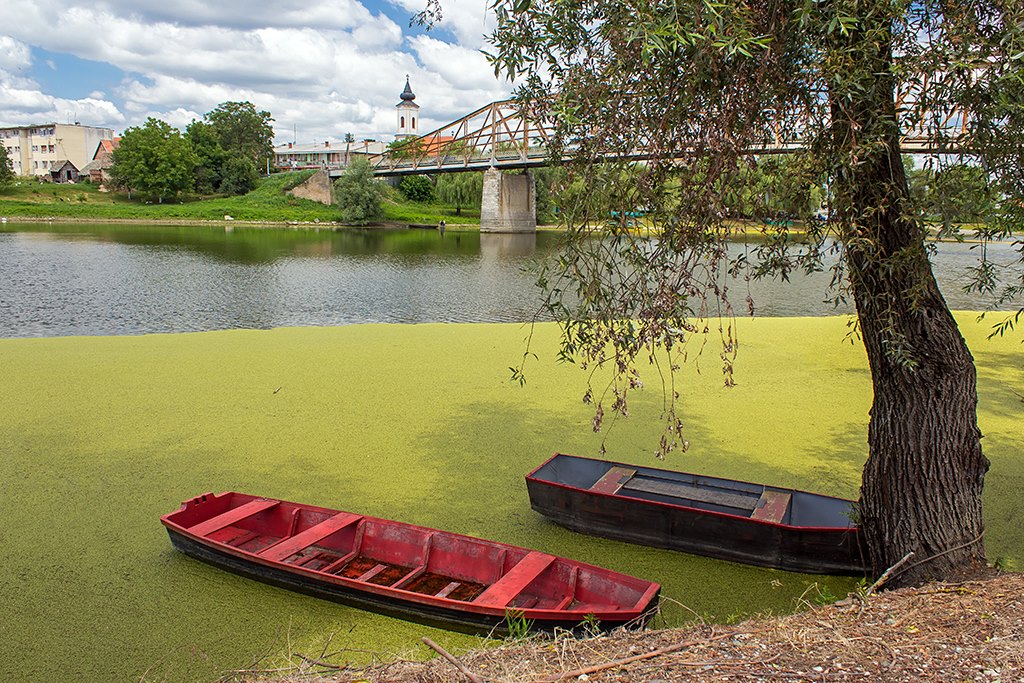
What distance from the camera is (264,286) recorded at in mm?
19578

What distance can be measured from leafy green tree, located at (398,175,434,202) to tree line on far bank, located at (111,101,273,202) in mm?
10739

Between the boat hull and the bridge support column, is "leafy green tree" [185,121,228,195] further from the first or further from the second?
the boat hull

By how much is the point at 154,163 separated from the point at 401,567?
55618 mm

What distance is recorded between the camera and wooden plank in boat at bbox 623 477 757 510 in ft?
18.4

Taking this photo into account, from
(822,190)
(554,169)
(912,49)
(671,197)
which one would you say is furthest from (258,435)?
(912,49)

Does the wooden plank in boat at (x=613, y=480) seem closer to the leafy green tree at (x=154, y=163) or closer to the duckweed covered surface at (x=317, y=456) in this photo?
the duckweed covered surface at (x=317, y=456)

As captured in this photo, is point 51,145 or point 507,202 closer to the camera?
point 507,202

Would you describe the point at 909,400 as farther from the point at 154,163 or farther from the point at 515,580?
the point at 154,163

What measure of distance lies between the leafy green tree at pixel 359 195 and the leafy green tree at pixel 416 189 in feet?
26.1

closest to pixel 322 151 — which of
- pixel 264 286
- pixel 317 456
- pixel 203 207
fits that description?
pixel 203 207

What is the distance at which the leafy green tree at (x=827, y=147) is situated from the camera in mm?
3396

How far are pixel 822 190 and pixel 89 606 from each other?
4.58m

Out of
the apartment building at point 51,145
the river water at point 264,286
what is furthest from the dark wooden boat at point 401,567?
the apartment building at point 51,145

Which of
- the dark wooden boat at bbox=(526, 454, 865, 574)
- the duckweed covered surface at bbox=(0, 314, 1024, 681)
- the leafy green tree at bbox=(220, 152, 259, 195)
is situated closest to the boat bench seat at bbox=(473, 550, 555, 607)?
the duckweed covered surface at bbox=(0, 314, 1024, 681)
